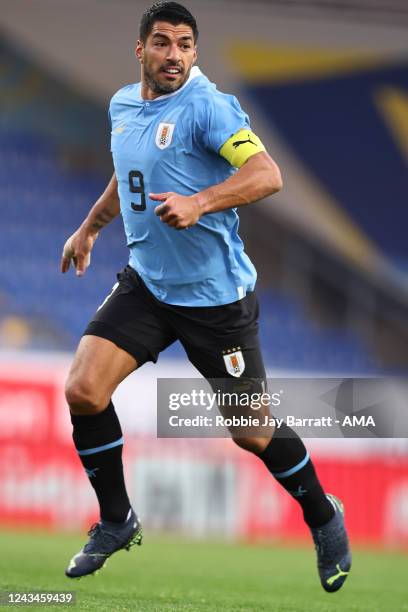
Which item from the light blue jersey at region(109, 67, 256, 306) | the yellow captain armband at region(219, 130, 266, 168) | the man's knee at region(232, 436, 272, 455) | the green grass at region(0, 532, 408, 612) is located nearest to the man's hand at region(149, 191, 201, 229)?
the yellow captain armband at region(219, 130, 266, 168)

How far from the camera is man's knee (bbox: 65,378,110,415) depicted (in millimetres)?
5047

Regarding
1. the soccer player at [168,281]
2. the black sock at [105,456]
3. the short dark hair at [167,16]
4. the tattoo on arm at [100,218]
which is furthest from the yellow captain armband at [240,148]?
the black sock at [105,456]

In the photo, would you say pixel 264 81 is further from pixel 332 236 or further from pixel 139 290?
pixel 139 290

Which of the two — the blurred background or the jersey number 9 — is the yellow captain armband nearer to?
the jersey number 9

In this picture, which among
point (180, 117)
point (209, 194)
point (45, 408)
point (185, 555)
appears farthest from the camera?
point (45, 408)

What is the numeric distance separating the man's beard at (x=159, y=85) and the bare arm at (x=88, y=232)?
1.96 feet

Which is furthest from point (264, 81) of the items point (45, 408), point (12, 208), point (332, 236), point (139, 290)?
point (139, 290)

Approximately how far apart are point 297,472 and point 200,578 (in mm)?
1987

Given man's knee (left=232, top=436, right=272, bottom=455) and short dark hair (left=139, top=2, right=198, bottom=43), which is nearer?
short dark hair (left=139, top=2, right=198, bottom=43)

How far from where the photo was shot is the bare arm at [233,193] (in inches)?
179

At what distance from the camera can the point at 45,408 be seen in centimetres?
1462

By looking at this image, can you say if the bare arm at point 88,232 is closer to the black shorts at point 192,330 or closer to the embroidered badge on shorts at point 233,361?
the black shorts at point 192,330

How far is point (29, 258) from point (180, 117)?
12615 millimetres

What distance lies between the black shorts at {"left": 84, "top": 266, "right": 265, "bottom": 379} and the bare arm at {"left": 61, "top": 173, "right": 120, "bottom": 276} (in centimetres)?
42
